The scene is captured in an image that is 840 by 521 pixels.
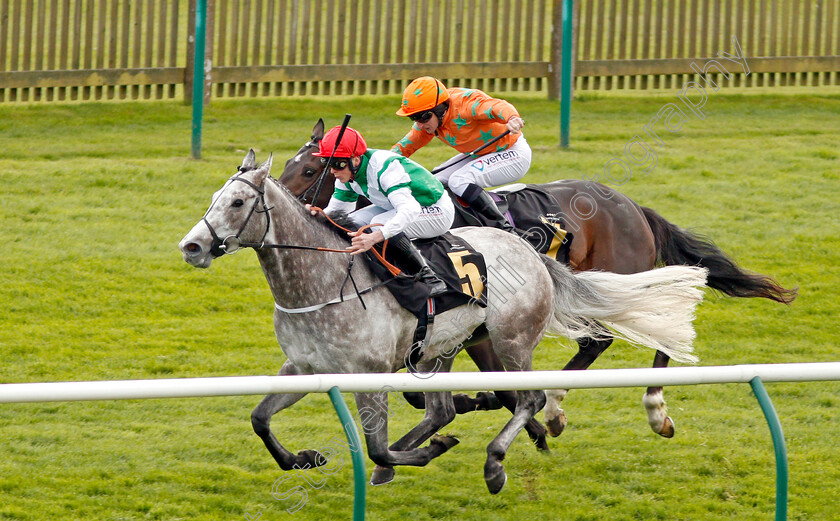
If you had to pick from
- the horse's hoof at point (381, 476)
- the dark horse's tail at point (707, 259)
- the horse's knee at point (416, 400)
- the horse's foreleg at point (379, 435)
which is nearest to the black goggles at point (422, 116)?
the horse's knee at point (416, 400)

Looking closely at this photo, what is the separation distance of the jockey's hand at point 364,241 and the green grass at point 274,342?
3.82 feet

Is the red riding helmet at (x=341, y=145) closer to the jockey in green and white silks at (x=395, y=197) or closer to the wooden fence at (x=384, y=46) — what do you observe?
the jockey in green and white silks at (x=395, y=197)

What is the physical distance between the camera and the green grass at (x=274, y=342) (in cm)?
488

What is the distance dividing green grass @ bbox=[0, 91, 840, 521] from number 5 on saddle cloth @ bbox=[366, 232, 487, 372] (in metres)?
0.81

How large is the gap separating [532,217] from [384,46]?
5.04m

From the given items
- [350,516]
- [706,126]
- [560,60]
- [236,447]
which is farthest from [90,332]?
[706,126]

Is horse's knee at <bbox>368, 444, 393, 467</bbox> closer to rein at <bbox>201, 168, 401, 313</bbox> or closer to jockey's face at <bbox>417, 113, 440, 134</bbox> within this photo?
rein at <bbox>201, 168, 401, 313</bbox>

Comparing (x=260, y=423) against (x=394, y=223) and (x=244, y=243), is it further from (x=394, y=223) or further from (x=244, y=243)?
(x=394, y=223)

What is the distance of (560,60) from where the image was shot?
1052 centimetres

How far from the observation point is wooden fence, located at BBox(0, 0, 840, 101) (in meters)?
9.59

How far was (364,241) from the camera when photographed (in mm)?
4445

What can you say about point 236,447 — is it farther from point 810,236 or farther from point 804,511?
point 810,236

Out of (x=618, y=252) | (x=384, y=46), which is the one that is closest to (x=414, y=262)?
→ (x=618, y=252)

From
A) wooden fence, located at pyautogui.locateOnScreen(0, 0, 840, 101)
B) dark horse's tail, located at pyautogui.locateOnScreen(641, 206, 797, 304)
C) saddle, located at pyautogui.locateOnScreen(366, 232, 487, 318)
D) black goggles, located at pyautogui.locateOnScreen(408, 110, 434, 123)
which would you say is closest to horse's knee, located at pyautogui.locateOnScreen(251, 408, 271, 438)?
saddle, located at pyautogui.locateOnScreen(366, 232, 487, 318)
